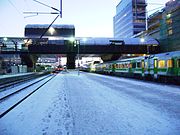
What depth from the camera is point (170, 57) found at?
2414cm

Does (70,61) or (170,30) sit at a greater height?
(170,30)

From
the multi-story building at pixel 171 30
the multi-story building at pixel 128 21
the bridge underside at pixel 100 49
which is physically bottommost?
the bridge underside at pixel 100 49

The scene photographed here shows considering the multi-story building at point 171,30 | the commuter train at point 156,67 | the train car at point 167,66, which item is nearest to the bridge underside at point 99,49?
the multi-story building at point 171,30

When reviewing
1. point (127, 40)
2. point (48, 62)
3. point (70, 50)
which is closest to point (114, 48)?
point (127, 40)

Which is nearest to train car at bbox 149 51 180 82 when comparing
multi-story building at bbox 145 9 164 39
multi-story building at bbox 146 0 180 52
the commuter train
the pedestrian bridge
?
the commuter train

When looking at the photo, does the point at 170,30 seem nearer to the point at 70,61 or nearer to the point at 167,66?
the point at 70,61

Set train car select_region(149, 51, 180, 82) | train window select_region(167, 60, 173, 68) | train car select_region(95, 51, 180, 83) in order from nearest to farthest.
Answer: train car select_region(149, 51, 180, 82), train car select_region(95, 51, 180, 83), train window select_region(167, 60, 173, 68)

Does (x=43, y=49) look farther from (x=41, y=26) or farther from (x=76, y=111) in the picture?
(x=76, y=111)

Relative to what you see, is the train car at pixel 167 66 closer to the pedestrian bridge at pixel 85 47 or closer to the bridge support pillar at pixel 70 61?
the pedestrian bridge at pixel 85 47

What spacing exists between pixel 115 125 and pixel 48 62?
14603 centimetres

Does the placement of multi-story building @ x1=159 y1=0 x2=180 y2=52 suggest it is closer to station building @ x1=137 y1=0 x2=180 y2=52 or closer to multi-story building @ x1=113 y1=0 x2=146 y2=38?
station building @ x1=137 y1=0 x2=180 y2=52

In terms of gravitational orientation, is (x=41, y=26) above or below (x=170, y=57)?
above

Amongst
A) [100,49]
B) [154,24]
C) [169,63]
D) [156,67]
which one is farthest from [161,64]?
[154,24]

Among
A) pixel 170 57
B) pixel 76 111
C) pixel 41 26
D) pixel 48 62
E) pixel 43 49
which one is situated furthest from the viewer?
pixel 48 62
